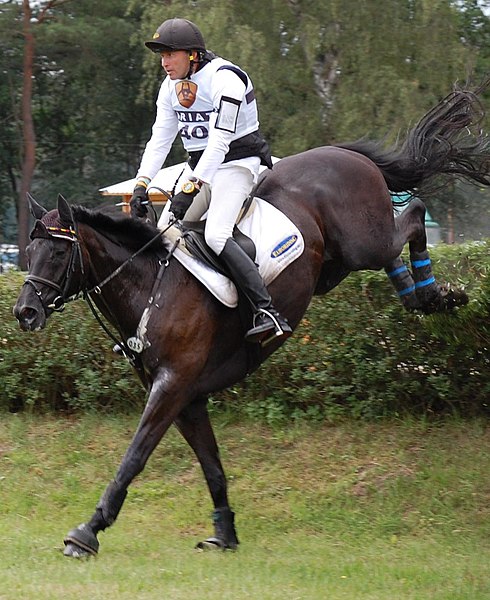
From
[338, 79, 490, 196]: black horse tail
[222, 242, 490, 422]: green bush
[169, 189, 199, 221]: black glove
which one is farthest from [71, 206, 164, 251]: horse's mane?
[222, 242, 490, 422]: green bush

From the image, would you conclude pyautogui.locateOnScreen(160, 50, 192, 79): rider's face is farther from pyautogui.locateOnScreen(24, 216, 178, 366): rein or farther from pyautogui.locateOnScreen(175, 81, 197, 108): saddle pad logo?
pyautogui.locateOnScreen(24, 216, 178, 366): rein

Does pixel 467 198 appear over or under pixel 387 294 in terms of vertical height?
under

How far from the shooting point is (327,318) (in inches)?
332

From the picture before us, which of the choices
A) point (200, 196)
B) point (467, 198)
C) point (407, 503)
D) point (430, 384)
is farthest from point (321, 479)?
point (467, 198)

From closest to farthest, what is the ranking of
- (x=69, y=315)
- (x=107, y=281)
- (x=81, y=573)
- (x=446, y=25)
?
1. (x=81, y=573)
2. (x=107, y=281)
3. (x=69, y=315)
4. (x=446, y=25)

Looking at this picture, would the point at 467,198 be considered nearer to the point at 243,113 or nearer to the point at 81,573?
the point at 243,113

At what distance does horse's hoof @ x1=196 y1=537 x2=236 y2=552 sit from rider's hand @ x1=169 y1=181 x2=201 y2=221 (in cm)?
208

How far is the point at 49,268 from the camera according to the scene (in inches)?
242

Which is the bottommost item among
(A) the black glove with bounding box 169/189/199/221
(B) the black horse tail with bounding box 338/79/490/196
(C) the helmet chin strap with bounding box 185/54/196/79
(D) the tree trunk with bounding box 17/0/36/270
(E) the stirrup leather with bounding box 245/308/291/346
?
(D) the tree trunk with bounding box 17/0/36/270

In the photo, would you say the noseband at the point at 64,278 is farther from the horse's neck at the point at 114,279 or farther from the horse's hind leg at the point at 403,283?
the horse's hind leg at the point at 403,283

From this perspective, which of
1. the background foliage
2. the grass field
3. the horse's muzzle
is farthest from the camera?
the background foliage

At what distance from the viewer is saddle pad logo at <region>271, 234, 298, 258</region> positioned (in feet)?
22.0

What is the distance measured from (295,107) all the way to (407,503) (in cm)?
2298

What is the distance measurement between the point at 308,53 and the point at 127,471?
75.6 ft
